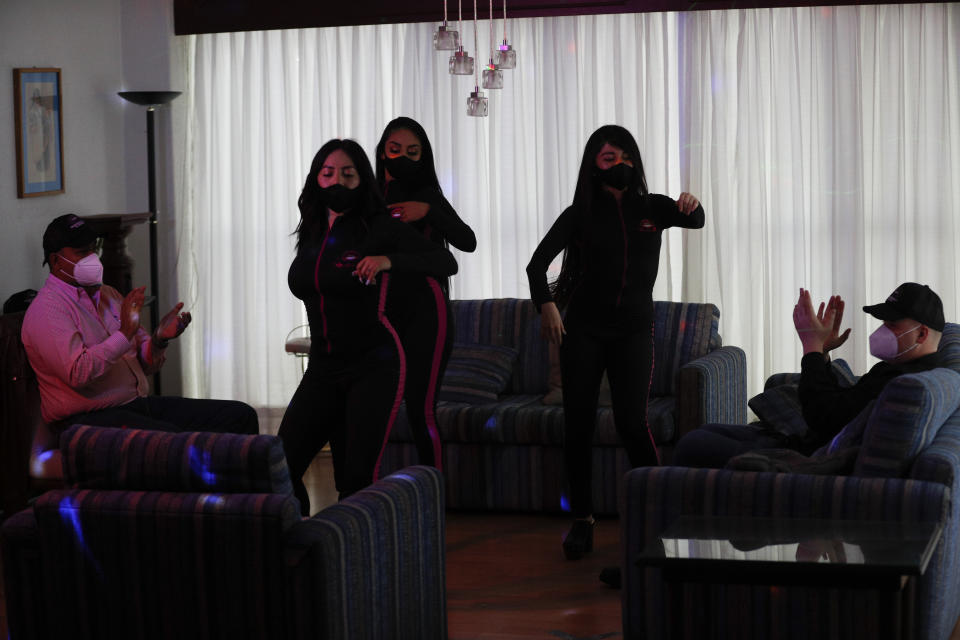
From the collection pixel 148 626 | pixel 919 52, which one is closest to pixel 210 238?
pixel 919 52

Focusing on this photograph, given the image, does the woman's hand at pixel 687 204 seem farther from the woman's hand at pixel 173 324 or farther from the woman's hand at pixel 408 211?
the woman's hand at pixel 173 324

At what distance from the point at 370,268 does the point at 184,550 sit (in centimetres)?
101

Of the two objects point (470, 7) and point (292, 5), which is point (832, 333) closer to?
point (470, 7)

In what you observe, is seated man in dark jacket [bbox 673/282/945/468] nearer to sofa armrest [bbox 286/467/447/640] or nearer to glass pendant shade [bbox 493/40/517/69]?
sofa armrest [bbox 286/467/447/640]

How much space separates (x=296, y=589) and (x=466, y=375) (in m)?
2.68

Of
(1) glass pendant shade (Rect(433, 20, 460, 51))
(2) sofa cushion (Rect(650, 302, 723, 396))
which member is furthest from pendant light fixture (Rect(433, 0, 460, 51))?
(2) sofa cushion (Rect(650, 302, 723, 396))

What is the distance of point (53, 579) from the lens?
2691 millimetres

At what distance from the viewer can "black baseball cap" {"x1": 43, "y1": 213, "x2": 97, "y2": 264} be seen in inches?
164

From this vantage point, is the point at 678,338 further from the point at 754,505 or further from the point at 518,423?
the point at 754,505

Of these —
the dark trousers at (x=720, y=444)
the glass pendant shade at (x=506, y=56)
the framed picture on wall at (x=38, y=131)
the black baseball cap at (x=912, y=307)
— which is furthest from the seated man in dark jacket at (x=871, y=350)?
the framed picture on wall at (x=38, y=131)

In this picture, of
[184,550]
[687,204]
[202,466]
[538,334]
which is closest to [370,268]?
[202,466]

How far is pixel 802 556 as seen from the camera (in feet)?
7.84

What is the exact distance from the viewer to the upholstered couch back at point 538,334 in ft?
17.1

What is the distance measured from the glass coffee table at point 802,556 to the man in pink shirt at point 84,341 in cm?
207
